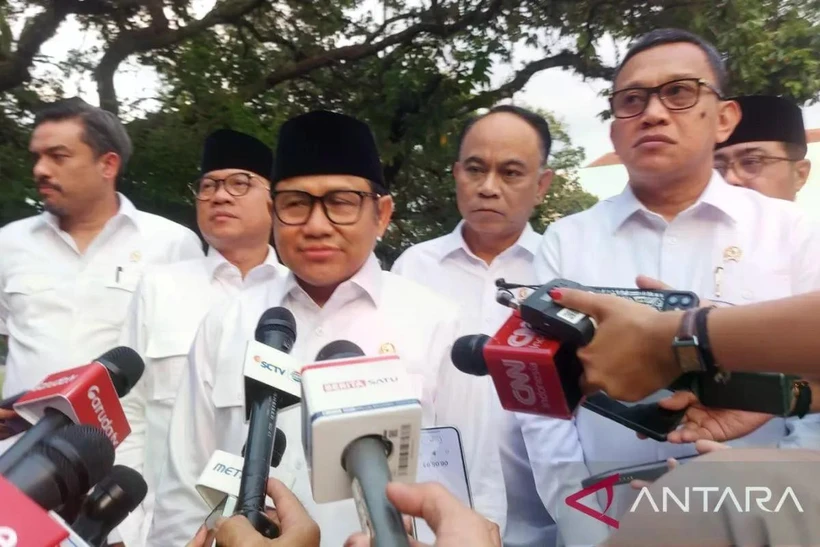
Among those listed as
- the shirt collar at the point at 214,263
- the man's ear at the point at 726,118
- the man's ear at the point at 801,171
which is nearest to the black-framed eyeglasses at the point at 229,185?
the shirt collar at the point at 214,263

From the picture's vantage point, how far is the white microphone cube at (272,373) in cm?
112

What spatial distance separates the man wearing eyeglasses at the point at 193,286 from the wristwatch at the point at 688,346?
193 cm

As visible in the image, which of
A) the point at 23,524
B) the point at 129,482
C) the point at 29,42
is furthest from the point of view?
the point at 29,42

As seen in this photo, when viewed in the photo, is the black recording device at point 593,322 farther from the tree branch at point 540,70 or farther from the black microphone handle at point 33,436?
the tree branch at point 540,70

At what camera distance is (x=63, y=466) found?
1015 millimetres

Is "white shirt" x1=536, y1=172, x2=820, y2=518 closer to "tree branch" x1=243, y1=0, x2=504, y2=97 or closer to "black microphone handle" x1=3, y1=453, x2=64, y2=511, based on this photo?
"black microphone handle" x1=3, y1=453, x2=64, y2=511

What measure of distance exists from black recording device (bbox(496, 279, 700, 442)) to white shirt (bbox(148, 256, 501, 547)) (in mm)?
653

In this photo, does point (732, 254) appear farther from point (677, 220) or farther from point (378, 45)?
point (378, 45)

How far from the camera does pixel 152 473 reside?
250 centimetres

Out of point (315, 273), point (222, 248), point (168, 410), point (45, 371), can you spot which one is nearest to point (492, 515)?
point (315, 273)

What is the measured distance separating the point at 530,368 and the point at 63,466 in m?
0.74

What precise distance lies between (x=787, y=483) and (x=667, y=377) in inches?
9.8

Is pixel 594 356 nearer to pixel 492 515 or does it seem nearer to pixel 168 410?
pixel 492 515

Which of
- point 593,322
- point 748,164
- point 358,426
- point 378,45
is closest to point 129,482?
point 358,426
